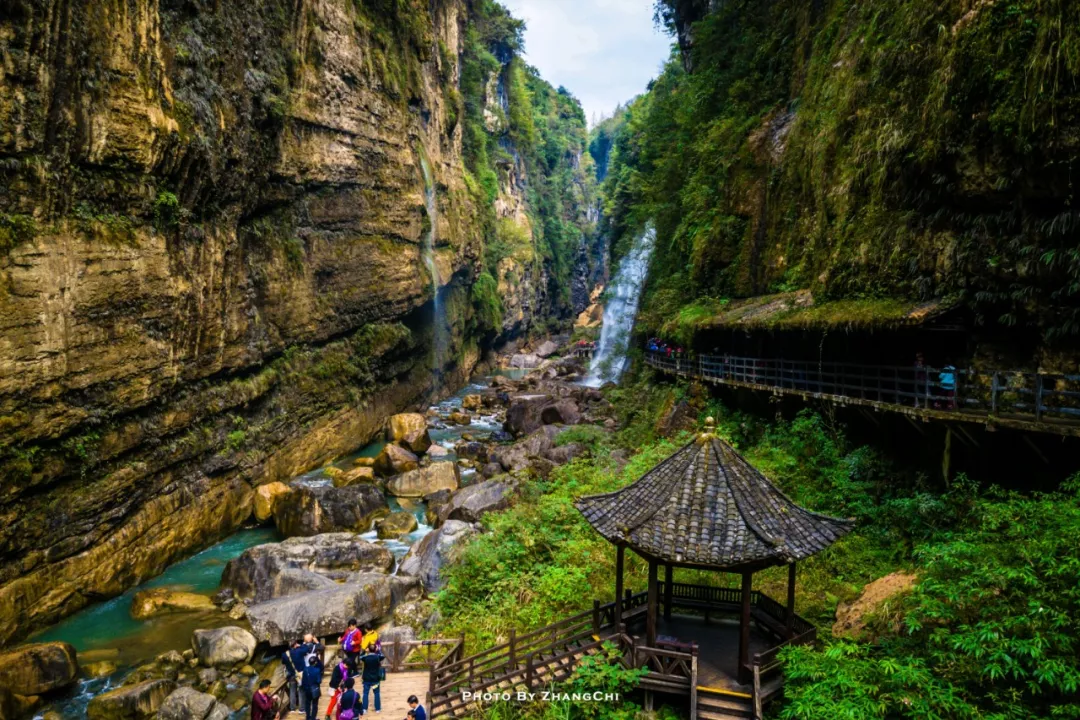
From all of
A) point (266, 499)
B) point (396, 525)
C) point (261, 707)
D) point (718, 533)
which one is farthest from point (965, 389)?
point (266, 499)

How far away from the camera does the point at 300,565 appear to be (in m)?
16.0

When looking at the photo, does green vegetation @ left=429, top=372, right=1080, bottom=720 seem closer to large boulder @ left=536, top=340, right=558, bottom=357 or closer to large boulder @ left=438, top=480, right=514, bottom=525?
large boulder @ left=438, top=480, right=514, bottom=525

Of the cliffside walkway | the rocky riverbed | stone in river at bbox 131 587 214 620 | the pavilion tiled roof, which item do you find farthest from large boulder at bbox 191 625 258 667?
the cliffside walkway

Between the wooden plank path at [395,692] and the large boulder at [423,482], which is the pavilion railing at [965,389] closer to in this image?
the wooden plank path at [395,692]

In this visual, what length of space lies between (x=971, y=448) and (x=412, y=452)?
21.8 meters

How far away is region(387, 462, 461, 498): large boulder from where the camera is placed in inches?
901

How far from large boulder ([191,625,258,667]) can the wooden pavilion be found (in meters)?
8.66

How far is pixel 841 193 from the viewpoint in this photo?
16016 millimetres

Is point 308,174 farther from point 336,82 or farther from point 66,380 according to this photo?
point 66,380

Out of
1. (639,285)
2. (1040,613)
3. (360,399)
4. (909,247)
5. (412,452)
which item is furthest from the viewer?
(639,285)

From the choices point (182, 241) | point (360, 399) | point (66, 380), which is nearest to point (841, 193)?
point (182, 241)

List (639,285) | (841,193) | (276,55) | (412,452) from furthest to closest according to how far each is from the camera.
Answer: (639,285) < (412,452) < (276,55) < (841,193)

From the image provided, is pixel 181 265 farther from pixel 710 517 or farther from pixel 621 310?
pixel 621 310

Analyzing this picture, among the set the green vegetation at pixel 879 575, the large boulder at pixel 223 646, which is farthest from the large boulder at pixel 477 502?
the large boulder at pixel 223 646
